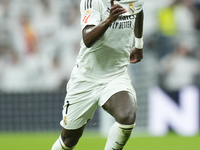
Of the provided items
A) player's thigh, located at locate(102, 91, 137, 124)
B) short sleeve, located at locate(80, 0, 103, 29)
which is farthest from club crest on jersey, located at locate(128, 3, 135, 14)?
player's thigh, located at locate(102, 91, 137, 124)

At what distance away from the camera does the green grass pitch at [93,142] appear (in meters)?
7.85

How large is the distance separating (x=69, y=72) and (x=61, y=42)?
0.77 m

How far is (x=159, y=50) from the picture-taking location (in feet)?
32.4

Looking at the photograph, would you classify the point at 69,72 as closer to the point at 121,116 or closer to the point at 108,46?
the point at 108,46

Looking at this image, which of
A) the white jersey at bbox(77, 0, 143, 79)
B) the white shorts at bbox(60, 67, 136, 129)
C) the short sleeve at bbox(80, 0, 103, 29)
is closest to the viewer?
the short sleeve at bbox(80, 0, 103, 29)

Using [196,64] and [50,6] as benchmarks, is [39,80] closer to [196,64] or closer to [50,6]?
[50,6]

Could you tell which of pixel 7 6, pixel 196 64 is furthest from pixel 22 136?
pixel 196 64

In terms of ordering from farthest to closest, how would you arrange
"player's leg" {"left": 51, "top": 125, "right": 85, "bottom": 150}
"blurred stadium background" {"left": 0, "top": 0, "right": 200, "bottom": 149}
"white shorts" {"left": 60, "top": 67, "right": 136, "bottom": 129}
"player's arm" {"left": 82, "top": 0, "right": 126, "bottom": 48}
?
"blurred stadium background" {"left": 0, "top": 0, "right": 200, "bottom": 149}
"player's leg" {"left": 51, "top": 125, "right": 85, "bottom": 150}
"white shorts" {"left": 60, "top": 67, "right": 136, "bottom": 129}
"player's arm" {"left": 82, "top": 0, "right": 126, "bottom": 48}

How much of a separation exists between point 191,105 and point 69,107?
5.18m

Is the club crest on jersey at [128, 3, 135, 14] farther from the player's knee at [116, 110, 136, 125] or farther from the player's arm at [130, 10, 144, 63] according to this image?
the player's knee at [116, 110, 136, 125]

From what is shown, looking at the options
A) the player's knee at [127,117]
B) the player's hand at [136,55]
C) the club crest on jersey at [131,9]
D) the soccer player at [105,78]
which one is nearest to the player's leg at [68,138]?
the soccer player at [105,78]

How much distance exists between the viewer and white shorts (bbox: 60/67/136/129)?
4562 millimetres

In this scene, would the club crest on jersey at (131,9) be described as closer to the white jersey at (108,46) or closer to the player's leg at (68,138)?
the white jersey at (108,46)

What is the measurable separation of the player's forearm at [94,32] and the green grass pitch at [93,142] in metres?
3.92
